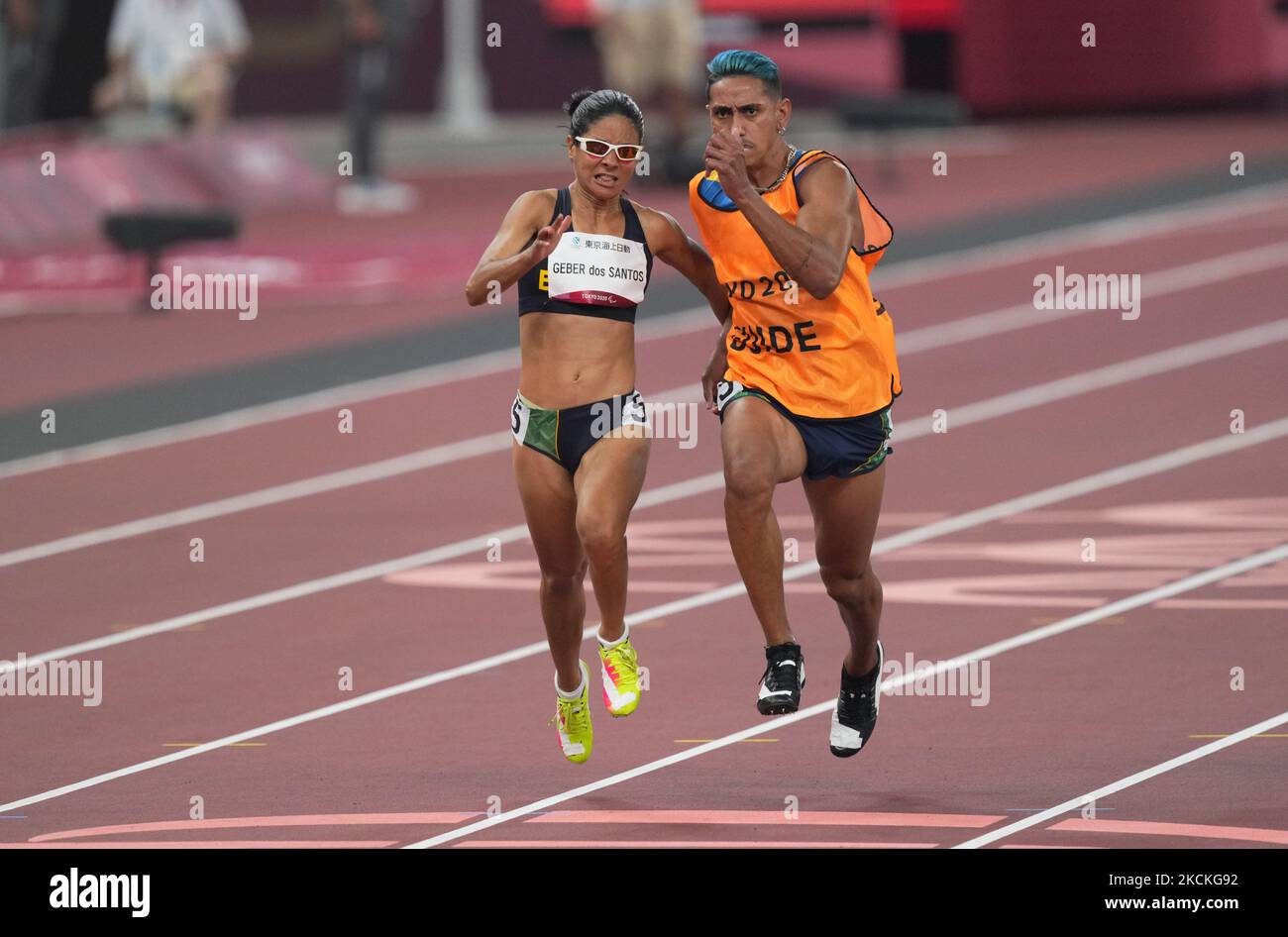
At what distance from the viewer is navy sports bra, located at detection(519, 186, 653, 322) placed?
8.08 meters

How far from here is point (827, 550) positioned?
831 centimetres

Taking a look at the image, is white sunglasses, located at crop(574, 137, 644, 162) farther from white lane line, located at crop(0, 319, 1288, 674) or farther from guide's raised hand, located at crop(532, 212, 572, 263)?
white lane line, located at crop(0, 319, 1288, 674)

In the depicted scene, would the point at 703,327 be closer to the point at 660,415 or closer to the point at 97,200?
the point at 660,415

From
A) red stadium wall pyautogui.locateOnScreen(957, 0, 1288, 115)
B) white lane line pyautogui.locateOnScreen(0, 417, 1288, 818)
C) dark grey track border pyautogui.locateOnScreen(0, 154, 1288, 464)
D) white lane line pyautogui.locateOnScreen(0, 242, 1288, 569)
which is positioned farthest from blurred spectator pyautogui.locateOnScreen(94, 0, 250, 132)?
white lane line pyautogui.locateOnScreen(0, 417, 1288, 818)

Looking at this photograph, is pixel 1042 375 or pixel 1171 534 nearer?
pixel 1171 534

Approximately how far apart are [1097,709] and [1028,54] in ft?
89.1

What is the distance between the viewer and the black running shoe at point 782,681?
785 cm

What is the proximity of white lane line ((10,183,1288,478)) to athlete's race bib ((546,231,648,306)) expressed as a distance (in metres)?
8.20

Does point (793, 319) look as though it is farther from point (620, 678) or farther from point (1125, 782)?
point (1125, 782)

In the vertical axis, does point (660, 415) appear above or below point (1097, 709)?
above

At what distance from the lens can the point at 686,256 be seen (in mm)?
8320

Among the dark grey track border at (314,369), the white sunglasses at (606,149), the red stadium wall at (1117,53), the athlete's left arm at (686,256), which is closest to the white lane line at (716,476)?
the dark grey track border at (314,369)

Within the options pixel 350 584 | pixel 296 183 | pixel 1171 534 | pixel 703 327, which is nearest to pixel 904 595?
pixel 1171 534
